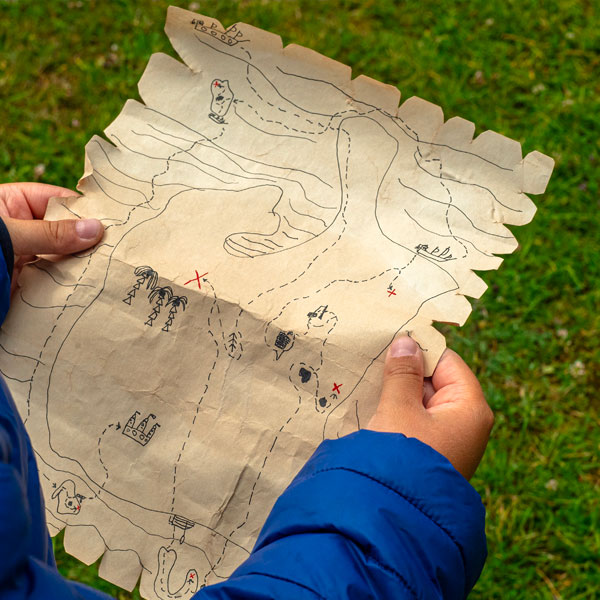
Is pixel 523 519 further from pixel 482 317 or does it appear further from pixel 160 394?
pixel 160 394

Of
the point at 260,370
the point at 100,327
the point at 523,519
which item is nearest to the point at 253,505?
the point at 260,370

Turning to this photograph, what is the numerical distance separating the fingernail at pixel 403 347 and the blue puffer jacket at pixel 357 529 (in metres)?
0.10

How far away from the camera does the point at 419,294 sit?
78cm

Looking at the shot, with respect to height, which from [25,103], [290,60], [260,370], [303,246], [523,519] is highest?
[290,60]

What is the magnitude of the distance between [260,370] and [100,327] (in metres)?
0.21

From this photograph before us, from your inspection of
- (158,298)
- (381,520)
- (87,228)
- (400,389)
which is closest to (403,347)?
(400,389)

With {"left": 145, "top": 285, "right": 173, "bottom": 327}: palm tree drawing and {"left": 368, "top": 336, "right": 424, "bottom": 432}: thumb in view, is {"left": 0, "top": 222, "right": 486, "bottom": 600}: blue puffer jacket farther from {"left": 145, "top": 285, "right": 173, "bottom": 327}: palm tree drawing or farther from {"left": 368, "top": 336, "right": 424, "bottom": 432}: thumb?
{"left": 145, "top": 285, "right": 173, "bottom": 327}: palm tree drawing

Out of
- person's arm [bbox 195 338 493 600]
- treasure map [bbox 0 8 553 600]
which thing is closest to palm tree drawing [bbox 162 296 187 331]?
treasure map [bbox 0 8 553 600]

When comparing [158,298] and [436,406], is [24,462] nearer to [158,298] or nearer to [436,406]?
[158,298]

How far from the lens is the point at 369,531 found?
65cm

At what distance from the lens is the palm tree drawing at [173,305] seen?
78 cm

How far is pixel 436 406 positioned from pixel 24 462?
0.48 metres

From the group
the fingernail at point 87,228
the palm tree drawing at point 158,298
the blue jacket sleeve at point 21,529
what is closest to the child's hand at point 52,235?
the fingernail at point 87,228

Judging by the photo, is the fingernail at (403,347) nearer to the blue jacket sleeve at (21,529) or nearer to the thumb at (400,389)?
the thumb at (400,389)
